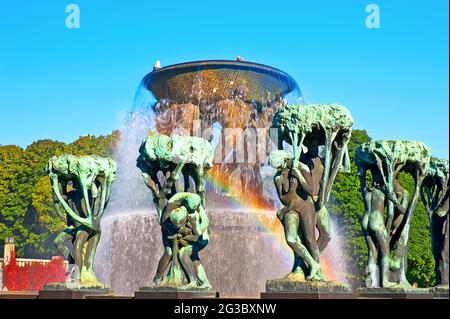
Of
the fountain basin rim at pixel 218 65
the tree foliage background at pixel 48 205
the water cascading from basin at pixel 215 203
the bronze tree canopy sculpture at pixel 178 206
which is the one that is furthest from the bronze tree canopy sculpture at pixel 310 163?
the tree foliage background at pixel 48 205

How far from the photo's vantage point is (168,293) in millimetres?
11086

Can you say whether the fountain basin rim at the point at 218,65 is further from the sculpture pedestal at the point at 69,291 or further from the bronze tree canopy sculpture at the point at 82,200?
the sculpture pedestal at the point at 69,291

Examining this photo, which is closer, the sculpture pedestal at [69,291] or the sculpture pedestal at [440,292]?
the sculpture pedestal at [69,291]

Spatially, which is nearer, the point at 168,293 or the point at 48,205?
the point at 168,293

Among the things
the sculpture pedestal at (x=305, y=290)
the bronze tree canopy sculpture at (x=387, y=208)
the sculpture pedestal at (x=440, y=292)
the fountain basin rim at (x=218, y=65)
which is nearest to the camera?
the sculpture pedestal at (x=305, y=290)

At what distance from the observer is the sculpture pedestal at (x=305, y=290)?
1041 cm

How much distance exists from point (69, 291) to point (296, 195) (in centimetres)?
464

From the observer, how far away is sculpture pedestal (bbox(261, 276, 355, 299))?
10.4 metres

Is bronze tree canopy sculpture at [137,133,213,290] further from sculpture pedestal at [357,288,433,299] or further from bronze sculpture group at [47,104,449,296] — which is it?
sculpture pedestal at [357,288,433,299]

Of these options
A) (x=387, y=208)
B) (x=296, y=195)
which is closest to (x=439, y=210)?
(x=387, y=208)

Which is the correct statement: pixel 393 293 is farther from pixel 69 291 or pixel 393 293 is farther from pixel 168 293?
pixel 69 291

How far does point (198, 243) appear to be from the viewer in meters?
11.9

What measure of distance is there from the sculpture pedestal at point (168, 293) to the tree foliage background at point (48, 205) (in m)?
20.9

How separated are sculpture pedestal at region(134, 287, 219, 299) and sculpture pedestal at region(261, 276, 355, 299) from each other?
3.97 feet
